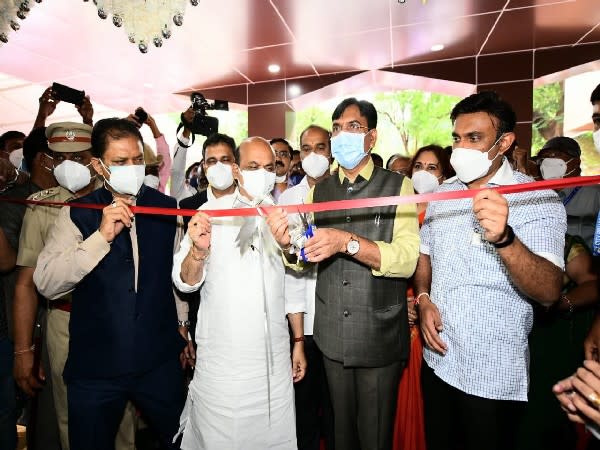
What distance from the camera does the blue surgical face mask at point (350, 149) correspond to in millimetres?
1988

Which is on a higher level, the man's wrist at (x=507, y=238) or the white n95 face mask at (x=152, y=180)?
the white n95 face mask at (x=152, y=180)

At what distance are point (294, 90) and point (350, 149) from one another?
7.04 meters

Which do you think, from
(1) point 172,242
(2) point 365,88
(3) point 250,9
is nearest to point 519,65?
(2) point 365,88

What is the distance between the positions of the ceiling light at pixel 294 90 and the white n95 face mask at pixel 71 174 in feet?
22.1

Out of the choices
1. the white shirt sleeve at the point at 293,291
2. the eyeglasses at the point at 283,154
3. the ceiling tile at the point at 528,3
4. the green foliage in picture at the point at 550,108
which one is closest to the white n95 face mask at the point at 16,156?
the eyeglasses at the point at 283,154

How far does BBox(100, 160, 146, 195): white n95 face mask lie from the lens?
6.51 ft

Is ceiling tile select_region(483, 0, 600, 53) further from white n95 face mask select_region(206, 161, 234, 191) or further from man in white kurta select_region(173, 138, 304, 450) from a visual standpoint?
man in white kurta select_region(173, 138, 304, 450)

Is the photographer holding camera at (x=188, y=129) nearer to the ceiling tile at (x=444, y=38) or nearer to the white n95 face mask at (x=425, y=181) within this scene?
the white n95 face mask at (x=425, y=181)

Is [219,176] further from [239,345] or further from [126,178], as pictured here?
[239,345]

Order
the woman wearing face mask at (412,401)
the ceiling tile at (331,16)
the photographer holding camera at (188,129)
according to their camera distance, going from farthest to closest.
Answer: the ceiling tile at (331,16) → the photographer holding camera at (188,129) → the woman wearing face mask at (412,401)

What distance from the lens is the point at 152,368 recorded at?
1979 millimetres

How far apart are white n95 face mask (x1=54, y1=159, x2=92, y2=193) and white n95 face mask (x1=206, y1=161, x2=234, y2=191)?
81 centimetres

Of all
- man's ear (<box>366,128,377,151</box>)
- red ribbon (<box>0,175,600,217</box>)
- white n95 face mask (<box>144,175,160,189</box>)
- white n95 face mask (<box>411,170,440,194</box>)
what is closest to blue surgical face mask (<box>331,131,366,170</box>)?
man's ear (<box>366,128,377,151</box>)

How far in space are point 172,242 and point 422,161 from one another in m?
2.23
